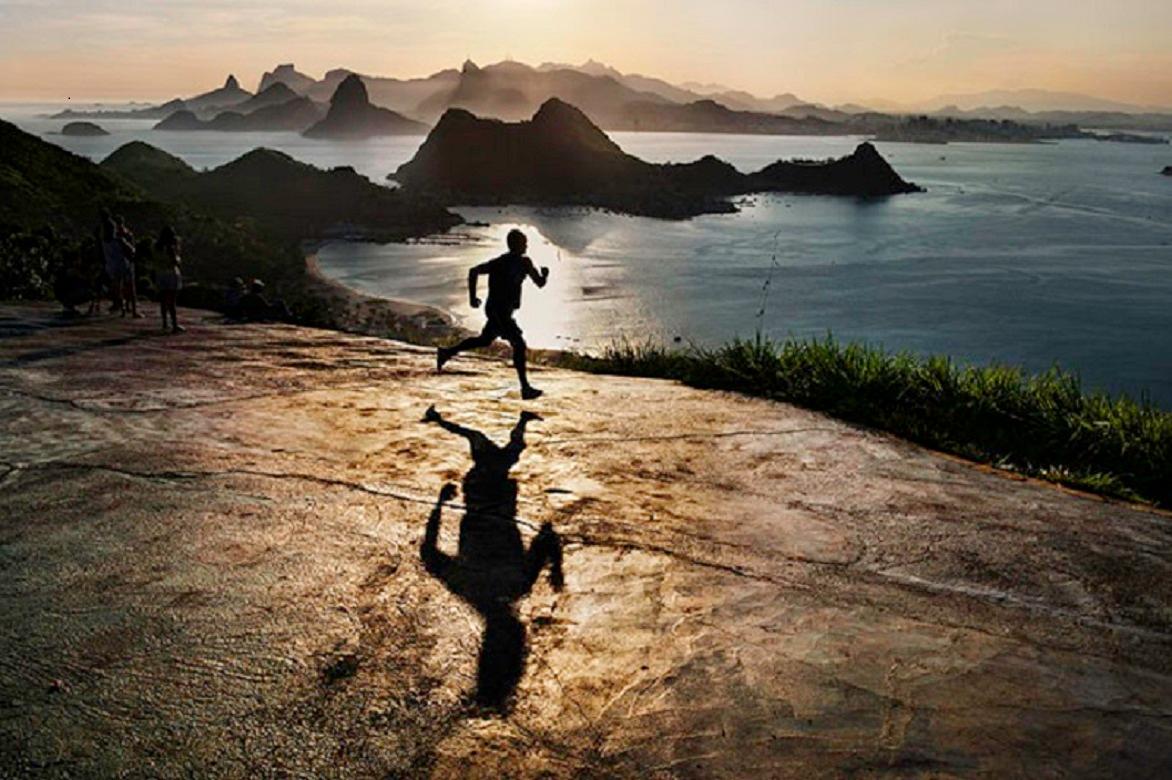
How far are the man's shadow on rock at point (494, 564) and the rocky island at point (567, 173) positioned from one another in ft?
359

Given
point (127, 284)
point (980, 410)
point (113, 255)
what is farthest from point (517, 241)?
point (127, 284)

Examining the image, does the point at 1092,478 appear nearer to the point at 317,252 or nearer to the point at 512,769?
the point at 512,769

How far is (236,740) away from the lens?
3365 millimetres

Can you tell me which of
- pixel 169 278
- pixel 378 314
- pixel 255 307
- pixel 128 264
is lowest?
pixel 378 314

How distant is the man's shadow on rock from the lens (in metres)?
3.97

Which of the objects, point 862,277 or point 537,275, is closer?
point 537,275

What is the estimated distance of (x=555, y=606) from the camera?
4551 millimetres

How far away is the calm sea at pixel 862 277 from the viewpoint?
4456 centimetres

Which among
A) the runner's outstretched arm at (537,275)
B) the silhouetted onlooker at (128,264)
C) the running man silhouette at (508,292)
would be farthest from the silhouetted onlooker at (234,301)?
the runner's outstretched arm at (537,275)

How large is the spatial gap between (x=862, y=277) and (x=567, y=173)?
6783cm

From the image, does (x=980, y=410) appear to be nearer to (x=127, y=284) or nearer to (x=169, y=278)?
(x=169, y=278)

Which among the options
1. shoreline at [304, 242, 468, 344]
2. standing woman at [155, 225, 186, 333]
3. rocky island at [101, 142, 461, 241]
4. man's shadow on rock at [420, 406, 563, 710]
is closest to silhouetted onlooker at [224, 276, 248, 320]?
standing woman at [155, 225, 186, 333]

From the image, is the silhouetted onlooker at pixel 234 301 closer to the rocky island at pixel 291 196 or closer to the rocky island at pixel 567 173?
the rocky island at pixel 291 196

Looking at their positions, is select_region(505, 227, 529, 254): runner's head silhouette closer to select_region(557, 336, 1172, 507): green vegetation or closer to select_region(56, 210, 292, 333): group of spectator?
select_region(557, 336, 1172, 507): green vegetation
